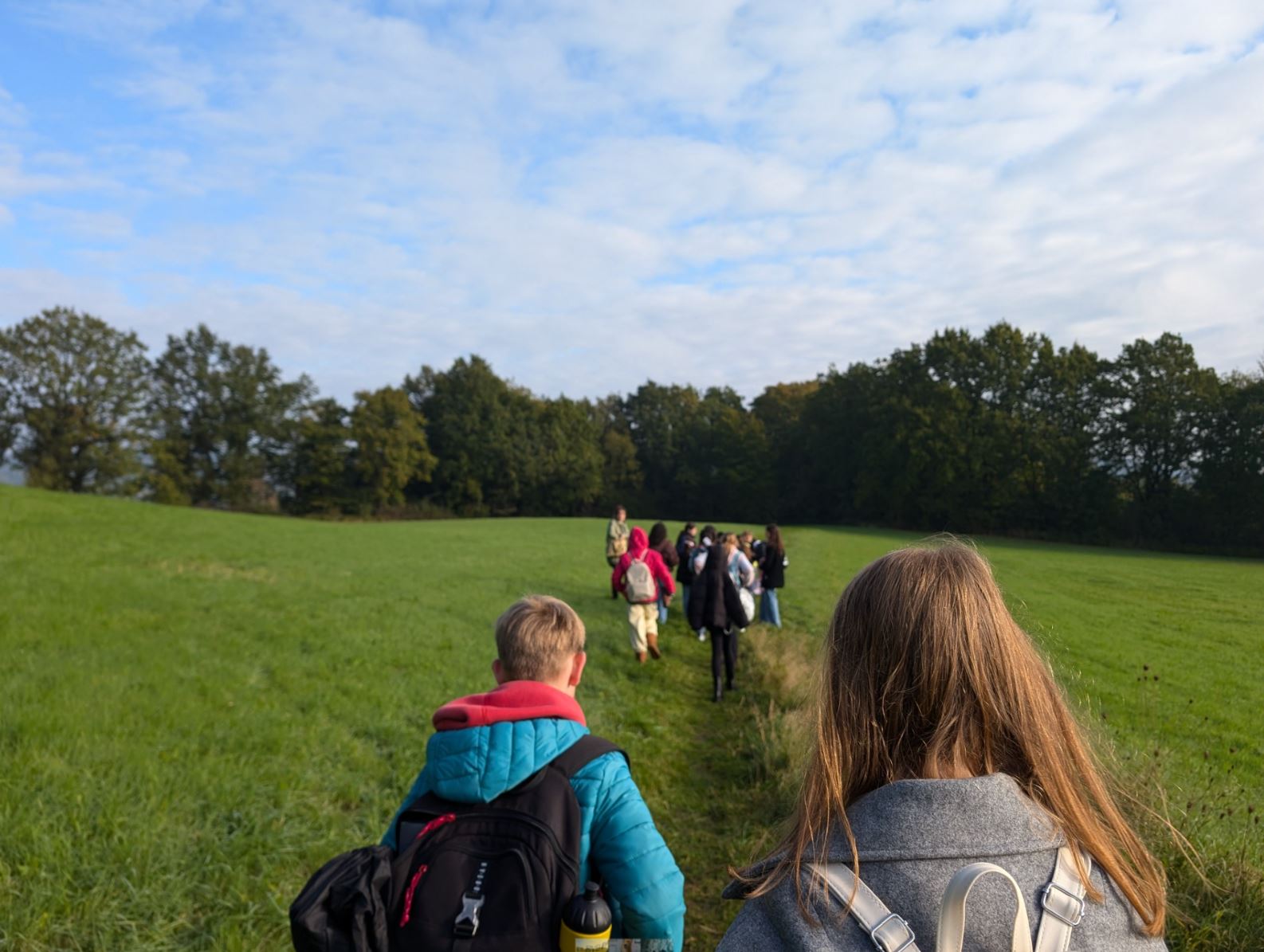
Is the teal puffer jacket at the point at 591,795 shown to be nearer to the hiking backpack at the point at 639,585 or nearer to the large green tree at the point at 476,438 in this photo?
the hiking backpack at the point at 639,585

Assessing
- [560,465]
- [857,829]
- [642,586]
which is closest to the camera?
[857,829]

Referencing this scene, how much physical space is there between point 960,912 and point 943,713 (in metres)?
0.42

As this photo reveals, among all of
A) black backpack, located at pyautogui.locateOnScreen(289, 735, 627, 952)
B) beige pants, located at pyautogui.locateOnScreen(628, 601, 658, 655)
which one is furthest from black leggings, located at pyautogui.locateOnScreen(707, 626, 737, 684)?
black backpack, located at pyautogui.locateOnScreen(289, 735, 627, 952)

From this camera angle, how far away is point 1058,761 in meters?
1.57

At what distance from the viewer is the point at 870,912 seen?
129 cm

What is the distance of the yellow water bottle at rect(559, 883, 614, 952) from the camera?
2.03 metres

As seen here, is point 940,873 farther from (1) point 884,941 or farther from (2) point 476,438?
(2) point 476,438

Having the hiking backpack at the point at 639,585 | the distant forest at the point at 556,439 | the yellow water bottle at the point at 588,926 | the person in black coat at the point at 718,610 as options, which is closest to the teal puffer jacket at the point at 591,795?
the yellow water bottle at the point at 588,926

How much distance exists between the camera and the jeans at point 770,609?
14047 mm

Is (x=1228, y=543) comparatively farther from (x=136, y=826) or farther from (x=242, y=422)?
(x=242, y=422)

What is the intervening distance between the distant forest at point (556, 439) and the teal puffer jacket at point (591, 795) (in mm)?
34337

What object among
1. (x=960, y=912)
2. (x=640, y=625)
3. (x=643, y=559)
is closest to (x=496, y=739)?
(x=960, y=912)

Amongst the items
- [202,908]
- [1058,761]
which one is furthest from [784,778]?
[1058,761]

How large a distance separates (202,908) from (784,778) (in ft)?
13.7
